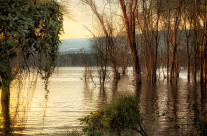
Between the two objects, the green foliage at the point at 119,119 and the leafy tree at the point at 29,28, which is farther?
the green foliage at the point at 119,119

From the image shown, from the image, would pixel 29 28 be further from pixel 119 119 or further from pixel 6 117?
pixel 6 117

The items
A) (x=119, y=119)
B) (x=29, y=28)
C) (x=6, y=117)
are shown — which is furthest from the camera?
(x=6, y=117)

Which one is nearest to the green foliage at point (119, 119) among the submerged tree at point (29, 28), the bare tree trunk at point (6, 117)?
the submerged tree at point (29, 28)

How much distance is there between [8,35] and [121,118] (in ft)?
11.9

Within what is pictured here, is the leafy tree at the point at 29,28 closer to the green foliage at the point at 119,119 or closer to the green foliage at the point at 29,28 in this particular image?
the green foliage at the point at 29,28

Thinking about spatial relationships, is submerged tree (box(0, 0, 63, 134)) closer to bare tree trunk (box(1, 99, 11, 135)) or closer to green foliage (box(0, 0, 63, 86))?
green foliage (box(0, 0, 63, 86))

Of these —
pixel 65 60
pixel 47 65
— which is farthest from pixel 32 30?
pixel 65 60

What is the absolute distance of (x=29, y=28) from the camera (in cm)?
465

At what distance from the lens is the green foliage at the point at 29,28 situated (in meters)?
4.11

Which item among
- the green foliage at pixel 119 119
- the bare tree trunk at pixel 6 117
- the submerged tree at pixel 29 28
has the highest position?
the submerged tree at pixel 29 28

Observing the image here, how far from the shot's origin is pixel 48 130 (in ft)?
27.2

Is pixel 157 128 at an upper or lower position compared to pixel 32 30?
lower

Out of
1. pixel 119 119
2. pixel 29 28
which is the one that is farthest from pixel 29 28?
pixel 119 119

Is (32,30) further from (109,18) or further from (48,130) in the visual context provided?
(109,18)
